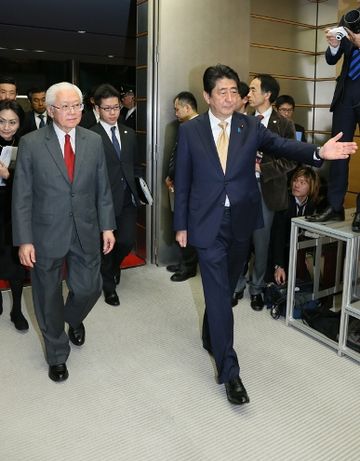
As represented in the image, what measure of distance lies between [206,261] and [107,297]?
1484 millimetres

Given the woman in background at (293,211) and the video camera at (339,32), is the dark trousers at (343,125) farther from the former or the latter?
the woman in background at (293,211)

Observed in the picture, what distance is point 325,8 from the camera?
5484 millimetres

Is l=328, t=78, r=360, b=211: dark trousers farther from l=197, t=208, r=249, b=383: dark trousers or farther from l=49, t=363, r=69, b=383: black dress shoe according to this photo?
l=49, t=363, r=69, b=383: black dress shoe

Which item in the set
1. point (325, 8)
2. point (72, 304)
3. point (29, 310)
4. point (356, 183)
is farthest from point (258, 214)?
point (325, 8)

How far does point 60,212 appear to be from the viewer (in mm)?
2492

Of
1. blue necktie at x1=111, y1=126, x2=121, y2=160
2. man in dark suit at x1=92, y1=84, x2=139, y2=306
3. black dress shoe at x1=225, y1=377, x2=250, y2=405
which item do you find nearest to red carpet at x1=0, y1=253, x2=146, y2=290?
man in dark suit at x1=92, y1=84, x2=139, y2=306

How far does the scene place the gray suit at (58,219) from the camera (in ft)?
8.02

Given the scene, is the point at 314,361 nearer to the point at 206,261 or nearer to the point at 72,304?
the point at 206,261

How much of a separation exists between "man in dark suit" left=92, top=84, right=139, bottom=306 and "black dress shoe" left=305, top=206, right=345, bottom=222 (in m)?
1.36

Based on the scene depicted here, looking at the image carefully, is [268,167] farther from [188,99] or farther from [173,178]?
[188,99]

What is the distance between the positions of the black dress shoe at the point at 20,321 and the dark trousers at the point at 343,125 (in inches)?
85.1

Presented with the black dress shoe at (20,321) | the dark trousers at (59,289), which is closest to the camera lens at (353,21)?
the dark trousers at (59,289)

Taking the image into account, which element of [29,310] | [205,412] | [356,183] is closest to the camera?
[205,412]

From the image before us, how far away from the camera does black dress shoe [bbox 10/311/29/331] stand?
3.28 metres
